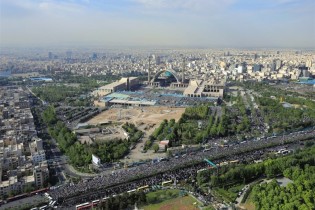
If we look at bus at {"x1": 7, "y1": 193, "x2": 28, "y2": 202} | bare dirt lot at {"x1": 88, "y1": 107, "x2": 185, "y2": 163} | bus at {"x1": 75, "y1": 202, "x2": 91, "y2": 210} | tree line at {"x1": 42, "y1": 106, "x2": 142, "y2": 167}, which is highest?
tree line at {"x1": 42, "y1": 106, "x2": 142, "y2": 167}

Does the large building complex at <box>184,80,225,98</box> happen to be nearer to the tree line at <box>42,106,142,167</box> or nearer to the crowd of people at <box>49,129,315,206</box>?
the tree line at <box>42,106,142,167</box>

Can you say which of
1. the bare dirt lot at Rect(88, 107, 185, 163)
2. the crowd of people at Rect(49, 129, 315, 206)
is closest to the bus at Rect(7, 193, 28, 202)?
the crowd of people at Rect(49, 129, 315, 206)

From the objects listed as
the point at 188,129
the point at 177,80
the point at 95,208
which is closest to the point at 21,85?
the point at 177,80

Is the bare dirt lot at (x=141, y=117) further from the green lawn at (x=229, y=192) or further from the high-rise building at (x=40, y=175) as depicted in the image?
the green lawn at (x=229, y=192)

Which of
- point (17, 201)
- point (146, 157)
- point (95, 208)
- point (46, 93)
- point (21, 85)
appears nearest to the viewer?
point (95, 208)

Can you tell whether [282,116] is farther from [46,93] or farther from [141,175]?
[46,93]
